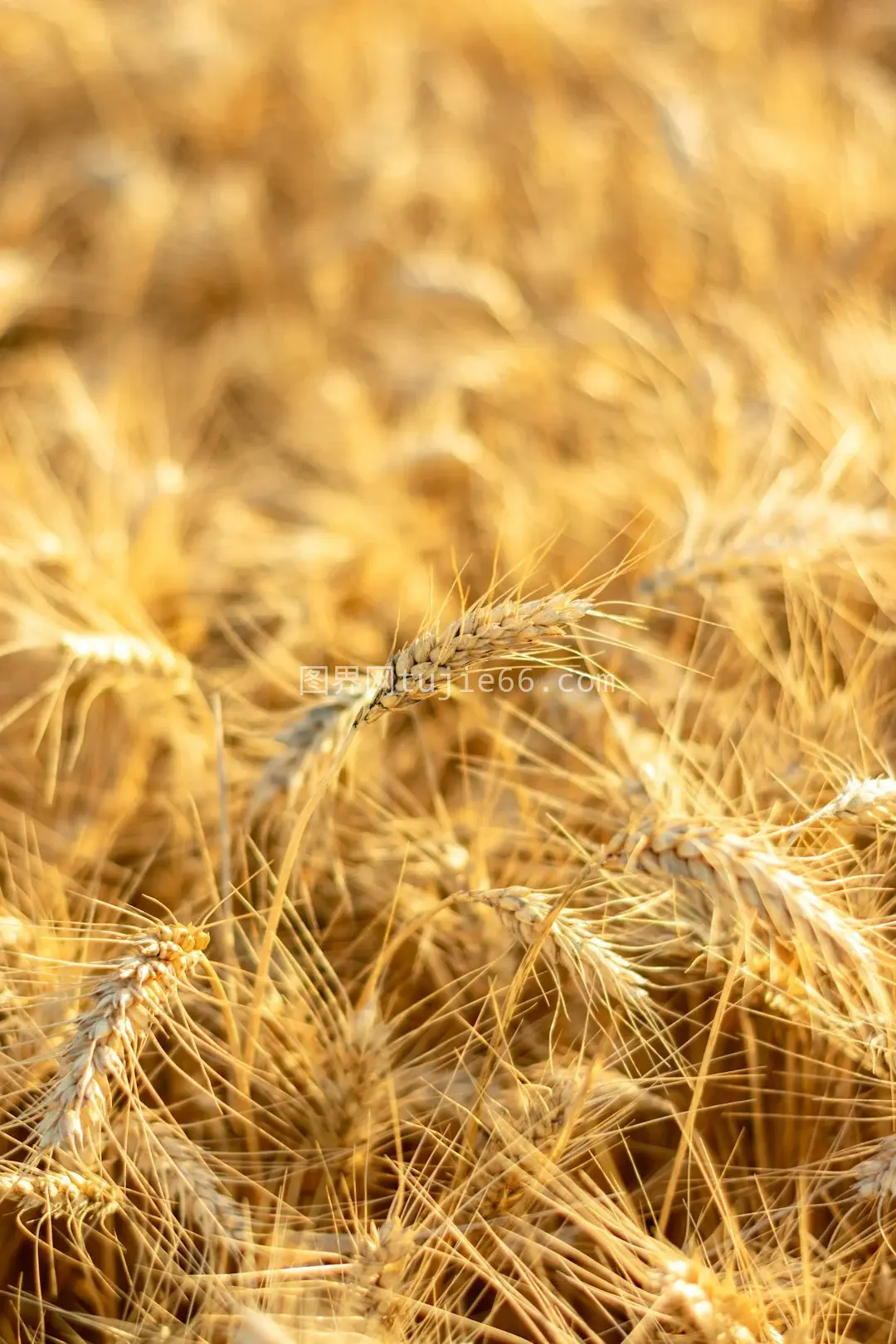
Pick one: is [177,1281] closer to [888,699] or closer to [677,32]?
[888,699]

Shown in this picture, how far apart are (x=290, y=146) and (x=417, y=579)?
1.92m

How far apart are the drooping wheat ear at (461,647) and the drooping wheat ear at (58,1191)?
1.82 ft

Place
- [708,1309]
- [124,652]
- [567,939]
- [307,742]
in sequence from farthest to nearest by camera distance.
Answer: [124,652], [307,742], [567,939], [708,1309]

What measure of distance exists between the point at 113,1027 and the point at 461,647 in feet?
1.60

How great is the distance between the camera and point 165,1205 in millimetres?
1024

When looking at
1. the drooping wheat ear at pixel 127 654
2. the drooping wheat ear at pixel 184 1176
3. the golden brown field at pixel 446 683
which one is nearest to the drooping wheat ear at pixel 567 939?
the golden brown field at pixel 446 683

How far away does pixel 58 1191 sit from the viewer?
955 millimetres

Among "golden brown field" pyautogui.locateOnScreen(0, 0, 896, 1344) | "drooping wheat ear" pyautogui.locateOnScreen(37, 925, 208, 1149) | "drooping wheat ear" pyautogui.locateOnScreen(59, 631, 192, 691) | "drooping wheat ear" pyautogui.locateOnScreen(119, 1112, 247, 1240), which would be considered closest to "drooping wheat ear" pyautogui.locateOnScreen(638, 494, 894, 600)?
"golden brown field" pyautogui.locateOnScreen(0, 0, 896, 1344)

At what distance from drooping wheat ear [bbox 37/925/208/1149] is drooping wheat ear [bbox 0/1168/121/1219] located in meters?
0.06

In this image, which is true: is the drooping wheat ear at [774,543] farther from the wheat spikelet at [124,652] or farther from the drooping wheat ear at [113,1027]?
the drooping wheat ear at [113,1027]

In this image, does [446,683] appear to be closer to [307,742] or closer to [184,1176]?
[307,742]

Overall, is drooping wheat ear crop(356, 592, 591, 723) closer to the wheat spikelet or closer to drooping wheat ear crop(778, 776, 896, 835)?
drooping wheat ear crop(778, 776, 896, 835)

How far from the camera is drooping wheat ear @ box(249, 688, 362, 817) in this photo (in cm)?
109

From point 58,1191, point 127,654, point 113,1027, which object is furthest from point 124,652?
point 58,1191
